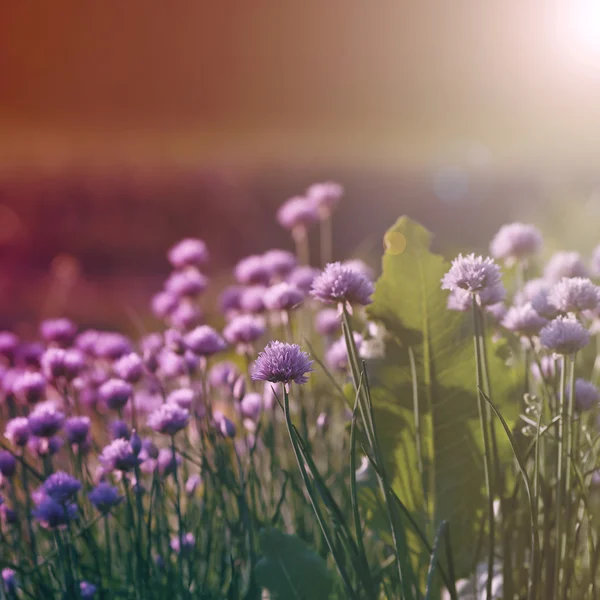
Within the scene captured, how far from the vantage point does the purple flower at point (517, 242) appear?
1268mm

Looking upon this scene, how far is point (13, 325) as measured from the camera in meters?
4.02

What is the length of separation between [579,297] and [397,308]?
287mm

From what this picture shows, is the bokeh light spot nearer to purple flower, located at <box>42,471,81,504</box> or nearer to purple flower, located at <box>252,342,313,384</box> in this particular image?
purple flower, located at <box>252,342,313,384</box>

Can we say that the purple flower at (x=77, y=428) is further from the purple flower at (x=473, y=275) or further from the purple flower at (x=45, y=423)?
the purple flower at (x=473, y=275)

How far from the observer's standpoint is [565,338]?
0.82 meters

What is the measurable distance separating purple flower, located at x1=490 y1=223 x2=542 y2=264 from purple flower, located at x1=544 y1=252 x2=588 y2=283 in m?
0.04

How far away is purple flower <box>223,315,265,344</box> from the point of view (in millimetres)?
1356

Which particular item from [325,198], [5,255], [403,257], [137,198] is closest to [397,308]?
[403,257]

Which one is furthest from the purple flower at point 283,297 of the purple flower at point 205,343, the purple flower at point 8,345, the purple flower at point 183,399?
the purple flower at point 8,345

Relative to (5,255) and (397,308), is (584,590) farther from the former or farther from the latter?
(5,255)

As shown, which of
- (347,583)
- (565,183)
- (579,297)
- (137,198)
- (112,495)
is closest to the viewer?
(347,583)

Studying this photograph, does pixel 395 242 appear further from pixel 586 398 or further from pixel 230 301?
pixel 230 301

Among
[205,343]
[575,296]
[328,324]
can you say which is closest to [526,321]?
[575,296]

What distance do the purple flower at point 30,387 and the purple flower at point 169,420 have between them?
0.41 meters
